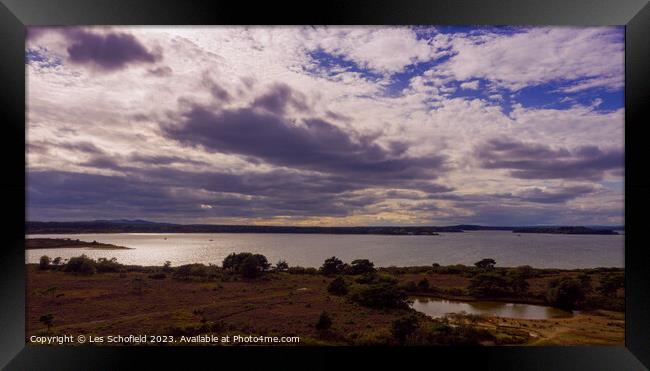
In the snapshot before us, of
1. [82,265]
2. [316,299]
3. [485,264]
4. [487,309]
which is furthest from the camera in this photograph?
[485,264]

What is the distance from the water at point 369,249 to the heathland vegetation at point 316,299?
0.15m

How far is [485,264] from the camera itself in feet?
20.6

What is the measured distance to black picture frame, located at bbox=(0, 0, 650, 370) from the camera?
3.51 meters

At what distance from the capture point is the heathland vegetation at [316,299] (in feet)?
16.1

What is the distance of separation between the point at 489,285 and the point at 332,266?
3033 millimetres

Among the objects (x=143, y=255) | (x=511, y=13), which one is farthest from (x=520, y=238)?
(x=143, y=255)

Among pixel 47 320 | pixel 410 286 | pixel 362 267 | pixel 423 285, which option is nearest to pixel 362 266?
pixel 362 267

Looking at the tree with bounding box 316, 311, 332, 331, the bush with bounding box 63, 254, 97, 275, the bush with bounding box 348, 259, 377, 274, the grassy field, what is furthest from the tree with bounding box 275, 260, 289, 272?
the bush with bounding box 63, 254, 97, 275

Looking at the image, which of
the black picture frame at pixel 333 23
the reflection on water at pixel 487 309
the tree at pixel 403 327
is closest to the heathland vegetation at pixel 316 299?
the tree at pixel 403 327

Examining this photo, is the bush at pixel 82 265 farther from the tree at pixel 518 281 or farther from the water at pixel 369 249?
the tree at pixel 518 281

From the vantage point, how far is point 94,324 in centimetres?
504

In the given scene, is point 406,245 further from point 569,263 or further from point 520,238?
point 569,263

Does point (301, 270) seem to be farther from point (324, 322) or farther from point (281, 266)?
point (324, 322)

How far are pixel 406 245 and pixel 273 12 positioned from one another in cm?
485
